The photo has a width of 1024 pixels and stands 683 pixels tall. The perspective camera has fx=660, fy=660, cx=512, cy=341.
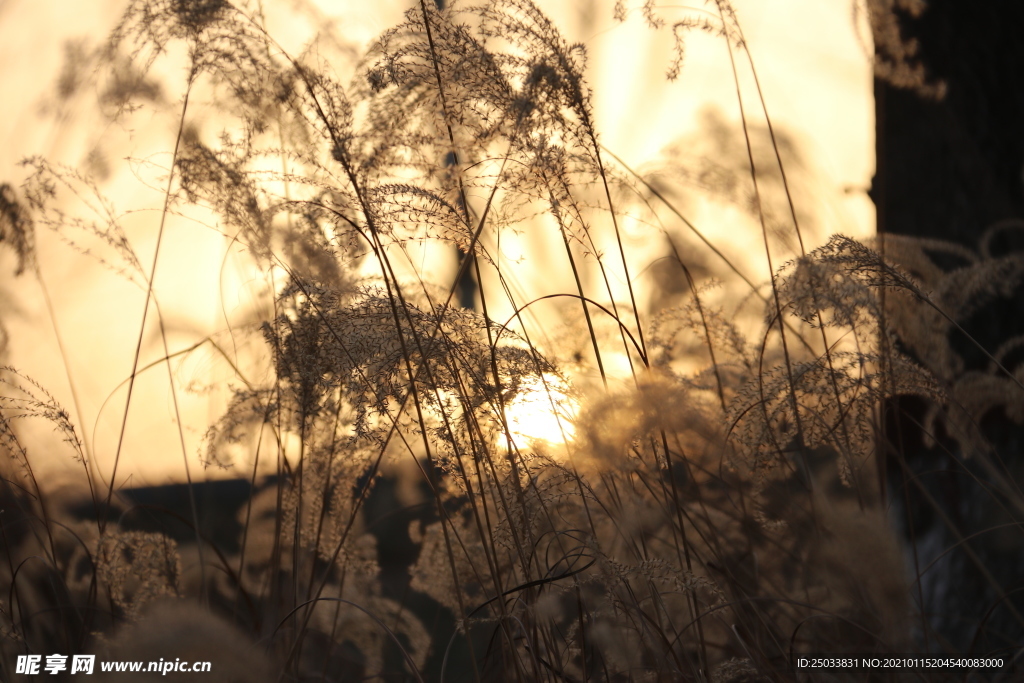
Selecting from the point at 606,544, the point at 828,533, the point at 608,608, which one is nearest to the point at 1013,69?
the point at 828,533

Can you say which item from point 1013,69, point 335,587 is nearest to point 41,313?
point 335,587

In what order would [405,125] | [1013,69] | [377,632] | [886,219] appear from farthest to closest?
1. [886,219]
2. [1013,69]
3. [377,632]
4. [405,125]

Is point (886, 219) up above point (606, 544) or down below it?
above

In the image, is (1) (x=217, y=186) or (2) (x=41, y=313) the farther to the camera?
(2) (x=41, y=313)

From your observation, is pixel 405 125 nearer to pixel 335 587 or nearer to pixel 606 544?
pixel 606 544

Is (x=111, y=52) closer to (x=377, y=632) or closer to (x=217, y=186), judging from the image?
(x=217, y=186)

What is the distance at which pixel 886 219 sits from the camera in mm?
1950

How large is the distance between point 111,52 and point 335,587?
1063 mm

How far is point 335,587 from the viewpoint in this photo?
4.39 ft

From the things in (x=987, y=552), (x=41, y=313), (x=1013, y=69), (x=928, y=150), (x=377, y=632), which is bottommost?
(x=987, y=552)

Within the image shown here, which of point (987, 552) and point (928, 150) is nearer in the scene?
point (987, 552)

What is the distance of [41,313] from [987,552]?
220 cm

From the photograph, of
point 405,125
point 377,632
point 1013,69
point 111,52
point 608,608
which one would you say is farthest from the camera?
point 1013,69

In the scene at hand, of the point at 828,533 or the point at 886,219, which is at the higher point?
the point at 886,219
